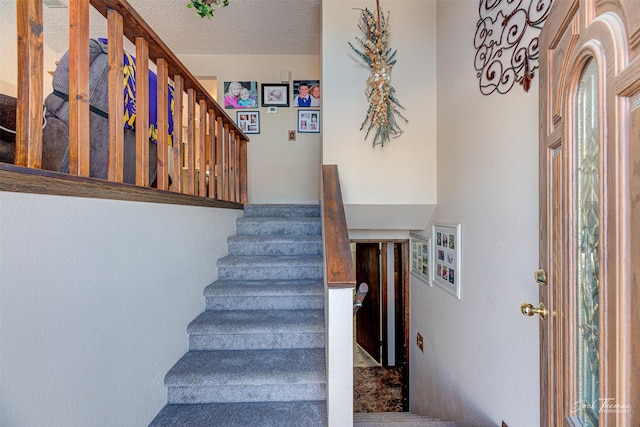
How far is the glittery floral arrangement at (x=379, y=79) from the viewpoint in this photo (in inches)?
85.7

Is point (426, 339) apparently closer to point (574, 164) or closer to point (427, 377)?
point (427, 377)

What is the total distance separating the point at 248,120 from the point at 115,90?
298 centimetres

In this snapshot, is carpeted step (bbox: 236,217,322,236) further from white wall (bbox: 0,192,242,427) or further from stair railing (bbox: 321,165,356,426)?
stair railing (bbox: 321,165,356,426)

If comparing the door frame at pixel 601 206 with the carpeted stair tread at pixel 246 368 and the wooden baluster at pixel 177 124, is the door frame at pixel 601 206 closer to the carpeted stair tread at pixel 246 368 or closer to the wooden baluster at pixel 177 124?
the carpeted stair tread at pixel 246 368

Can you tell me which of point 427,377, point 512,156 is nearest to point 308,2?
point 512,156

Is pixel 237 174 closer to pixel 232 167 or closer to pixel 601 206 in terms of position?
pixel 232 167

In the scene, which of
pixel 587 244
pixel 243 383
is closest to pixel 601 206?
pixel 587 244

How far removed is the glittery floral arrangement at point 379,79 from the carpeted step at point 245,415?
1868mm

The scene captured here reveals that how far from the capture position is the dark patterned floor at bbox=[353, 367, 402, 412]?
3543mm

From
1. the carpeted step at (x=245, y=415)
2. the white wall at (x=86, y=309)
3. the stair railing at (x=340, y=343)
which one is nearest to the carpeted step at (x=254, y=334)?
the white wall at (x=86, y=309)

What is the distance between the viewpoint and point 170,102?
173 centimetres

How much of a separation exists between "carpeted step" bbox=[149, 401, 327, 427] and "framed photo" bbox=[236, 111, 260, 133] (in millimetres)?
3362

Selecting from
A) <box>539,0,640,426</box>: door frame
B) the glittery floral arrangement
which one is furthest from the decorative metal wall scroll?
the glittery floral arrangement

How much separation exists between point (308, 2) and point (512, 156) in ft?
8.79
